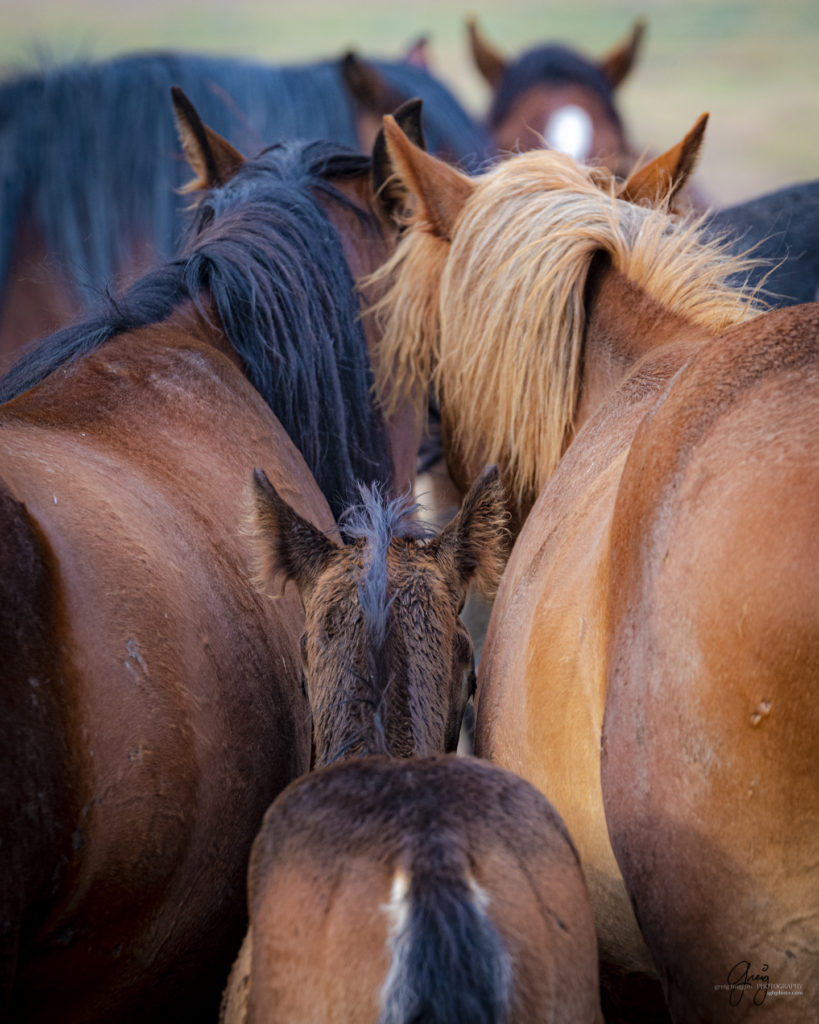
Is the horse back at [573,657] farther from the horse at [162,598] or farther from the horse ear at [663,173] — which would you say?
the horse ear at [663,173]

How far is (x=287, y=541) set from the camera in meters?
1.35

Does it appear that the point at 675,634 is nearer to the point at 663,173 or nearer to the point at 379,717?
the point at 379,717

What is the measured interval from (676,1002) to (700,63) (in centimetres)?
568

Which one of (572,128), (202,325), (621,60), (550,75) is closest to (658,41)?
(621,60)

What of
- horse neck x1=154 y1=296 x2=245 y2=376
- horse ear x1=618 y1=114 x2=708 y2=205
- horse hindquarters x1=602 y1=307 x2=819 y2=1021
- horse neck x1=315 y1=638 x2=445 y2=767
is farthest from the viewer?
horse ear x1=618 y1=114 x2=708 y2=205

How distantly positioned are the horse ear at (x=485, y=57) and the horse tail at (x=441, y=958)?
176 inches

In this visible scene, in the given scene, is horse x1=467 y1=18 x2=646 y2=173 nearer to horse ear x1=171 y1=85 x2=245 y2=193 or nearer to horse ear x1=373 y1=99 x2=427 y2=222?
horse ear x1=373 y1=99 x2=427 y2=222

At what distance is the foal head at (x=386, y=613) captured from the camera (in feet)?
3.70

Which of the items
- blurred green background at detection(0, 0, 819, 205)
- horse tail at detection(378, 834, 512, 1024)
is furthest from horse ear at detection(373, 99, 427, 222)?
blurred green background at detection(0, 0, 819, 205)

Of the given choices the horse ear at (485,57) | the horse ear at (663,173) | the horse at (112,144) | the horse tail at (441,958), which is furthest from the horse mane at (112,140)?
the horse tail at (441,958)

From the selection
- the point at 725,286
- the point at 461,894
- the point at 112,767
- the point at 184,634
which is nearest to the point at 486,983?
the point at 461,894

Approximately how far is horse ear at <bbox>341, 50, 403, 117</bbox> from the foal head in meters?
2.53

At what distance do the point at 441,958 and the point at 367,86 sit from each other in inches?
133

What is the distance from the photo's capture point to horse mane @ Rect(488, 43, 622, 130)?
4.20m
